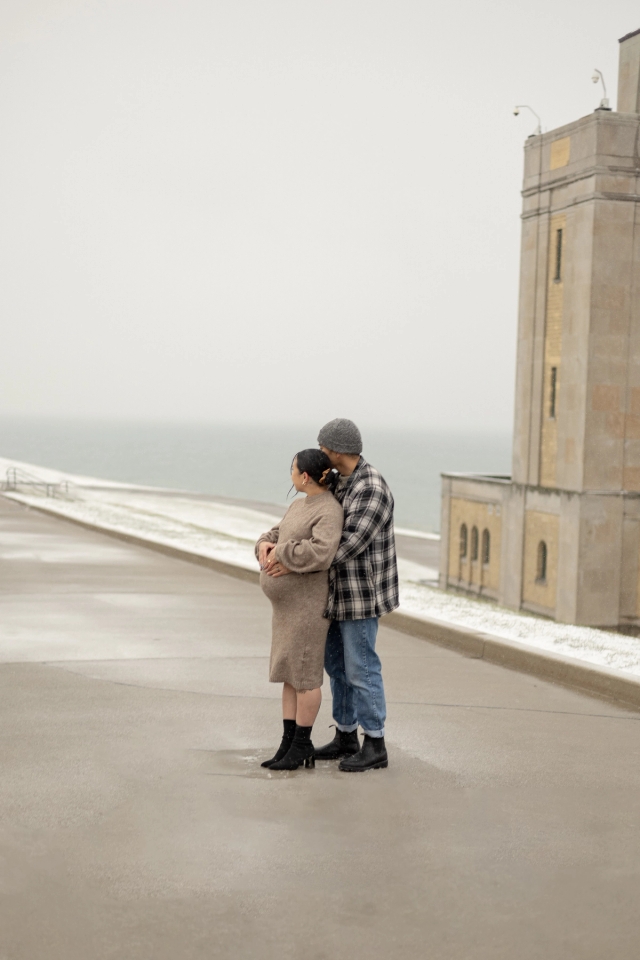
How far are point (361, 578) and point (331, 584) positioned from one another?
0.16 metres

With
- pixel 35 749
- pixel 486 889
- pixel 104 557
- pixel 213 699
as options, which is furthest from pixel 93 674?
pixel 104 557

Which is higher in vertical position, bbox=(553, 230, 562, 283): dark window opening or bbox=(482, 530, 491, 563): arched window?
bbox=(553, 230, 562, 283): dark window opening

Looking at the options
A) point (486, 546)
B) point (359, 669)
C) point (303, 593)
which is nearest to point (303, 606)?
point (303, 593)

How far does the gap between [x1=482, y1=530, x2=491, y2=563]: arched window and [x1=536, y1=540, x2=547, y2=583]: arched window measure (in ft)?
10.4

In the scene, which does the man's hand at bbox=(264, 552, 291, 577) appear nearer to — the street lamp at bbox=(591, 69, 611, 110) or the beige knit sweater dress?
the beige knit sweater dress

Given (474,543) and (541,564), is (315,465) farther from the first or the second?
(474,543)

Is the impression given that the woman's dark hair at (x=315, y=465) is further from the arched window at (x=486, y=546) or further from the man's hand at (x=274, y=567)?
the arched window at (x=486, y=546)

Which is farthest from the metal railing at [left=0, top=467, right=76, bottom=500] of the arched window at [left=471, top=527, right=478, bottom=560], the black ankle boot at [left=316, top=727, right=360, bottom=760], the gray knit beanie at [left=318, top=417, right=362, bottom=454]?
the gray knit beanie at [left=318, top=417, right=362, bottom=454]

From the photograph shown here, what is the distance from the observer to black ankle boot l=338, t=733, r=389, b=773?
5973 mm

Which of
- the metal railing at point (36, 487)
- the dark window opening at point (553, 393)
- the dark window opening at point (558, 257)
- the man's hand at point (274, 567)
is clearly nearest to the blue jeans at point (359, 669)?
the man's hand at point (274, 567)

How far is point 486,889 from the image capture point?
175 inches

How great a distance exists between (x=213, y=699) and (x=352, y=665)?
6.70ft

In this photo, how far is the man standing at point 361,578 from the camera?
5.82m

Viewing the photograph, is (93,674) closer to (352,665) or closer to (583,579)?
(352,665)
